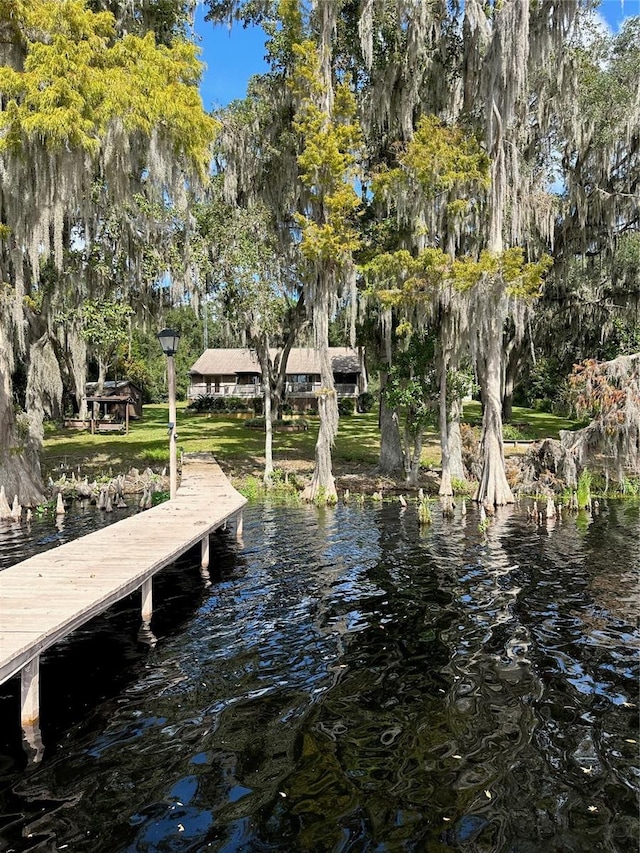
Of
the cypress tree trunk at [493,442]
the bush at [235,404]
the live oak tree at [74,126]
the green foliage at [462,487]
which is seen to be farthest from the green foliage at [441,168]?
the bush at [235,404]

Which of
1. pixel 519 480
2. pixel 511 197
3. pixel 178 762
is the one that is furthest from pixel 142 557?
pixel 511 197

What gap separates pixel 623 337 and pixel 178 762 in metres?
31.4

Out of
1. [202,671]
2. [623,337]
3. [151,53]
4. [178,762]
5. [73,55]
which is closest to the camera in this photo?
[178,762]

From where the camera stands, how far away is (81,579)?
7281 mm

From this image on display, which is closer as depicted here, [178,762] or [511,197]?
[178,762]

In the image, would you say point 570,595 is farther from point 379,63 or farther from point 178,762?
point 379,63

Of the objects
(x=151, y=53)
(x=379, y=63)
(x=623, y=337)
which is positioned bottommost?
(x=623, y=337)

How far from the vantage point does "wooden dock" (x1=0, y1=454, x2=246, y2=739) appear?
549 centimetres

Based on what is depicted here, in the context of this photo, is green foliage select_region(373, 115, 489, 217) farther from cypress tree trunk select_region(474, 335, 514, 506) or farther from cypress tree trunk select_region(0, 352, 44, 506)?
cypress tree trunk select_region(0, 352, 44, 506)

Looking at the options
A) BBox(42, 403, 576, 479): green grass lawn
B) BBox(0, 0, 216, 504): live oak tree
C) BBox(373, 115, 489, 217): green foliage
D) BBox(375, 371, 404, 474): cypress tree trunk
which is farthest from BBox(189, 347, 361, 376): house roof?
BBox(0, 0, 216, 504): live oak tree

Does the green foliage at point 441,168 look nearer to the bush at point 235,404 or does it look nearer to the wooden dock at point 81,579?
the wooden dock at point 81,579

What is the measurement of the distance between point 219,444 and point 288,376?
62.5 ft

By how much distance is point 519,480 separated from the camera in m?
20.9

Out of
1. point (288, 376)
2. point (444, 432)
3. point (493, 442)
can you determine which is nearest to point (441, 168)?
point (444, 432)
